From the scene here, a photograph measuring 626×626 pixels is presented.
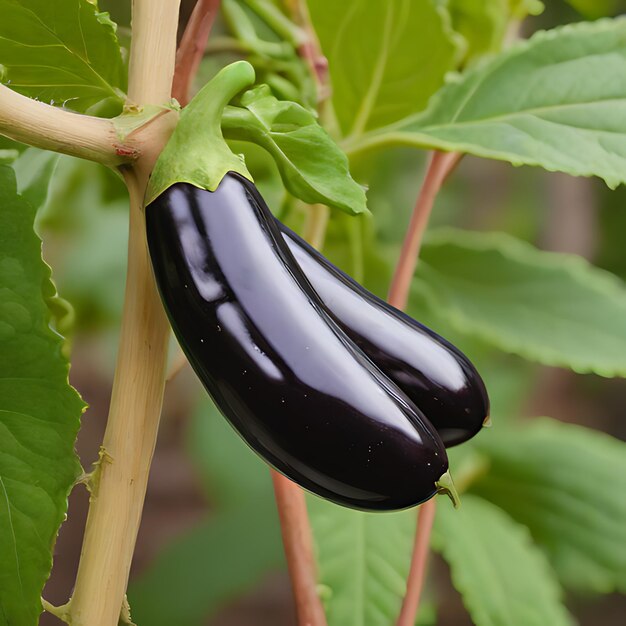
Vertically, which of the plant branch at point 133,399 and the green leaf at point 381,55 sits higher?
the green leaf at point 381,55

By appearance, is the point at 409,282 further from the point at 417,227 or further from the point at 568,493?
the point at 568,493

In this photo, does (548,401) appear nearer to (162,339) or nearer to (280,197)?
(280,197)

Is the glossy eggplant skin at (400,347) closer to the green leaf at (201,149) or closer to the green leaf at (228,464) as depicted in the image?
the green leaf at (201,149)

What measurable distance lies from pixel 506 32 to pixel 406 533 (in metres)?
0.27

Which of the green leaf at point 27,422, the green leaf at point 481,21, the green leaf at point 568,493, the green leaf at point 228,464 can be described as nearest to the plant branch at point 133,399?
the green leaf at point 27,422

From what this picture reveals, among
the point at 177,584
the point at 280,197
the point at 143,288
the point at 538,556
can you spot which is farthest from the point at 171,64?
the point at 177,584

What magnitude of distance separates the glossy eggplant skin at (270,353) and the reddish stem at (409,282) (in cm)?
15

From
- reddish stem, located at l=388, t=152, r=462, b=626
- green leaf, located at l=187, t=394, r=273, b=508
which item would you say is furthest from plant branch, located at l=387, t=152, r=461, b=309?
green leaf, located at l=187, t=394, r=273, b=508

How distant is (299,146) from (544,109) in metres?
0.13

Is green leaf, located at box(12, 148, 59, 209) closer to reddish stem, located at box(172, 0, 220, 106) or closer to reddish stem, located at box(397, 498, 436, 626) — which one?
reddish stem, located at box(172, 0, 220, 106)

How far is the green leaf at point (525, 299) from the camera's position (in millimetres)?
441

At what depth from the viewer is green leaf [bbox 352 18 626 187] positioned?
0.93 ft

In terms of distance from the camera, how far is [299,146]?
22 centimetres

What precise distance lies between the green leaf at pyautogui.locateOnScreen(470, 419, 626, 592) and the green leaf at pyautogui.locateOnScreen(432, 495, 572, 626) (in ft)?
0.15
